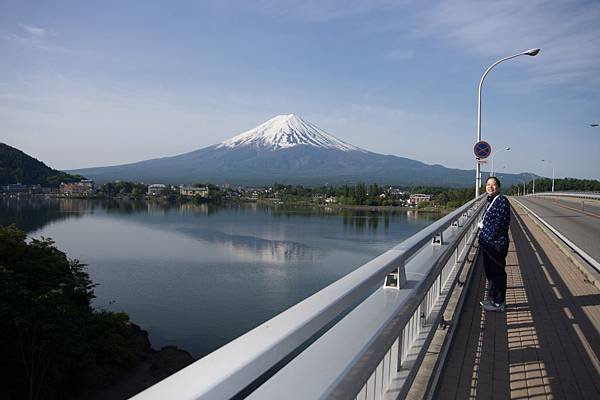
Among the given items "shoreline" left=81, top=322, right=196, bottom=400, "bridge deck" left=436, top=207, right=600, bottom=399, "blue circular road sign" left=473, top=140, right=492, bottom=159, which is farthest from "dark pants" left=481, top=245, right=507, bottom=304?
"shoreline" left=81, top=322, right=196, bottom=400

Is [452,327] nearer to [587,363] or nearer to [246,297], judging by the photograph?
[587,363]

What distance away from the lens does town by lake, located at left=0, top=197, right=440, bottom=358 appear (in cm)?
2406

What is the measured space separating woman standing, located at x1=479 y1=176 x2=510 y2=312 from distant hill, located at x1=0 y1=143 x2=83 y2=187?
424 feet

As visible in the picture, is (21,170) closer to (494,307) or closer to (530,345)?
(494,307)

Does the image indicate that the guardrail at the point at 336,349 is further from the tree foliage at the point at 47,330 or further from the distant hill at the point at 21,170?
the distant hill at the point at 21,170

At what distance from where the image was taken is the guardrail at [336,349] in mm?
958

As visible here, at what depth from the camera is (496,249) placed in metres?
4.84

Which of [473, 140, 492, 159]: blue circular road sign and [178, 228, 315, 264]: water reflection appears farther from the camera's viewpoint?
[178, 228, 315, 264]: water reflection

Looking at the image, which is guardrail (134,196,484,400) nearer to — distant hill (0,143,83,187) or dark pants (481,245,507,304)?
dark pants (481,245,507,304)

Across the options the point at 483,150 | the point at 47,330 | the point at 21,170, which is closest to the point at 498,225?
the point at 483,150

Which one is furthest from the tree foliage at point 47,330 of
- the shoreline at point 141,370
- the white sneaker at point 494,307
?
the white sneaker at point 494,307

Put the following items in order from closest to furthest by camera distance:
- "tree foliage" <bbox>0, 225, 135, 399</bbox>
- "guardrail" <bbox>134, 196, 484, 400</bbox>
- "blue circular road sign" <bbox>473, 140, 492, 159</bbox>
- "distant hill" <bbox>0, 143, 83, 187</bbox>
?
1. "guardrail" <bbox>134, 196, 484, 400</bbox>
2. "blue circular road sign" <bbox>473, 140, 492, 159</bbox>
3. "tree foliage" <bbox>0, 225, 135, 399</bbox>
4. "distant hill" <bbox>0, 143, 83, 187</bbox>

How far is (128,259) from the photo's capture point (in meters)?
39.0

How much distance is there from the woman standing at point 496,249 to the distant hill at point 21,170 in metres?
129
